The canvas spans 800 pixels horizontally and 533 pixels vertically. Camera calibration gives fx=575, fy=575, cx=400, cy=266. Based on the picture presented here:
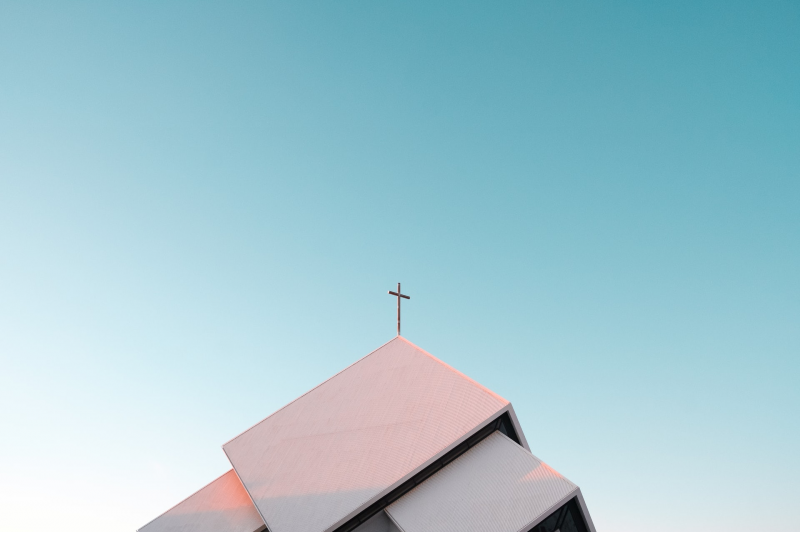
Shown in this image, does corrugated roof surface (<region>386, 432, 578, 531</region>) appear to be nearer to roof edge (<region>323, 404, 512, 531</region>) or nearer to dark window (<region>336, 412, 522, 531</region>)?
dark window (<region>336, 412, 522, 531</region>)

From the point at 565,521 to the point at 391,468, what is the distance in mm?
4106

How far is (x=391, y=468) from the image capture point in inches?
543

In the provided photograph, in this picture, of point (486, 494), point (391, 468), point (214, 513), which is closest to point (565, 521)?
point (486, 494)

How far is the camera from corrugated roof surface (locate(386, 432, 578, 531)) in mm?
12484

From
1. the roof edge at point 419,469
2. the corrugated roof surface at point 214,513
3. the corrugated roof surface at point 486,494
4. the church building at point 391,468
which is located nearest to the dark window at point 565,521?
the church building at point 391,468

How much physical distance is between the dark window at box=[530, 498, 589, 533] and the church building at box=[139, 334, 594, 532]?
0.09 ft

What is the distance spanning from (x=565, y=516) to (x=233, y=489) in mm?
8999

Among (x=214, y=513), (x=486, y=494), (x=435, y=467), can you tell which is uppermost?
(x=214, y=513)

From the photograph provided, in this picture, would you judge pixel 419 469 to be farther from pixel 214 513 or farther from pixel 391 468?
pixel 214 513

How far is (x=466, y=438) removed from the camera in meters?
14.3

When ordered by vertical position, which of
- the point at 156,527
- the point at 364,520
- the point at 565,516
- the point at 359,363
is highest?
the point at 359,363

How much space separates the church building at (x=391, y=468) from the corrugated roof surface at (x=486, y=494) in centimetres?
2

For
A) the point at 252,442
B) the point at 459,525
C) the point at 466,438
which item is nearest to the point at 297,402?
the point at 252,442

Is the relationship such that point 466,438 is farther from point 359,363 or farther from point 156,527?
point 156,527
